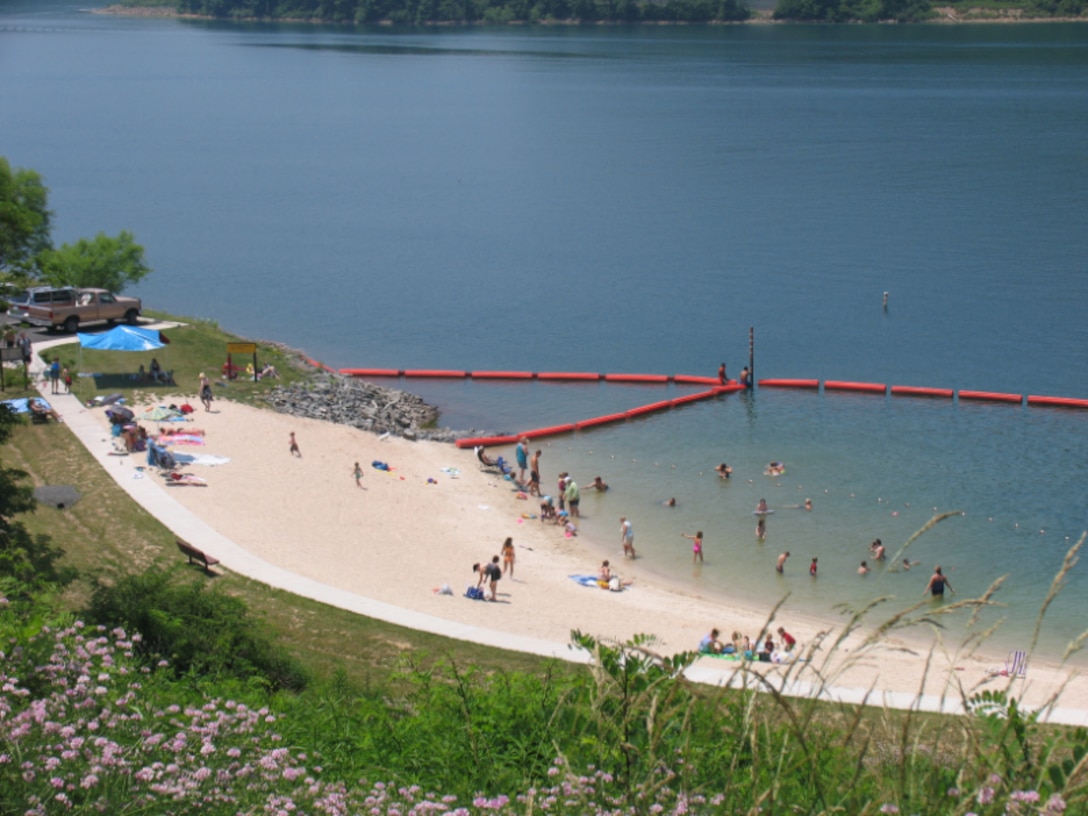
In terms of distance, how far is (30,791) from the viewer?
7984 mm

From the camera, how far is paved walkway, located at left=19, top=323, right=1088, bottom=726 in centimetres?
2252

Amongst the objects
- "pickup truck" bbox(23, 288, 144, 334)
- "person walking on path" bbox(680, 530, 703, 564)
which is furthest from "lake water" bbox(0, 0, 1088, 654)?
"pickup truck" bbox(23, 288, 144, 334)

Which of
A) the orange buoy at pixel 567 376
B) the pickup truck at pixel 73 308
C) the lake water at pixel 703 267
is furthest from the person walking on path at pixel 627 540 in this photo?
the pickup truck at pixel 73 308

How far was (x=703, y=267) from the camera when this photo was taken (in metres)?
75.8

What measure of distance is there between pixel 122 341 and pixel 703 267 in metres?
41.7

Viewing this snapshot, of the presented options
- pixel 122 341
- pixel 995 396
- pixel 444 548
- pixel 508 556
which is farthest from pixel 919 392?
pixel 122 341

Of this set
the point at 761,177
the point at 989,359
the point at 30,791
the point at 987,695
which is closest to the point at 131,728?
the point at 30,791

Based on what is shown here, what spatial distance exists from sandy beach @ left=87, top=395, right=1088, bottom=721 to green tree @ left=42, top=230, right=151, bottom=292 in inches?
613

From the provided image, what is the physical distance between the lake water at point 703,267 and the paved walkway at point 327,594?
5.75 meters

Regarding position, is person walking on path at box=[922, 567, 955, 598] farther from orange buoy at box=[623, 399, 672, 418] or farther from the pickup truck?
the pickup truck

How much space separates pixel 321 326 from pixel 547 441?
22762 mm

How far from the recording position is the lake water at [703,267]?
3797cm

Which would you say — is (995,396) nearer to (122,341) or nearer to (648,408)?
(648,408)

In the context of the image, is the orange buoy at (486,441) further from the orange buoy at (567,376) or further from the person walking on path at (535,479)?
the orange buoy at (567,376)
